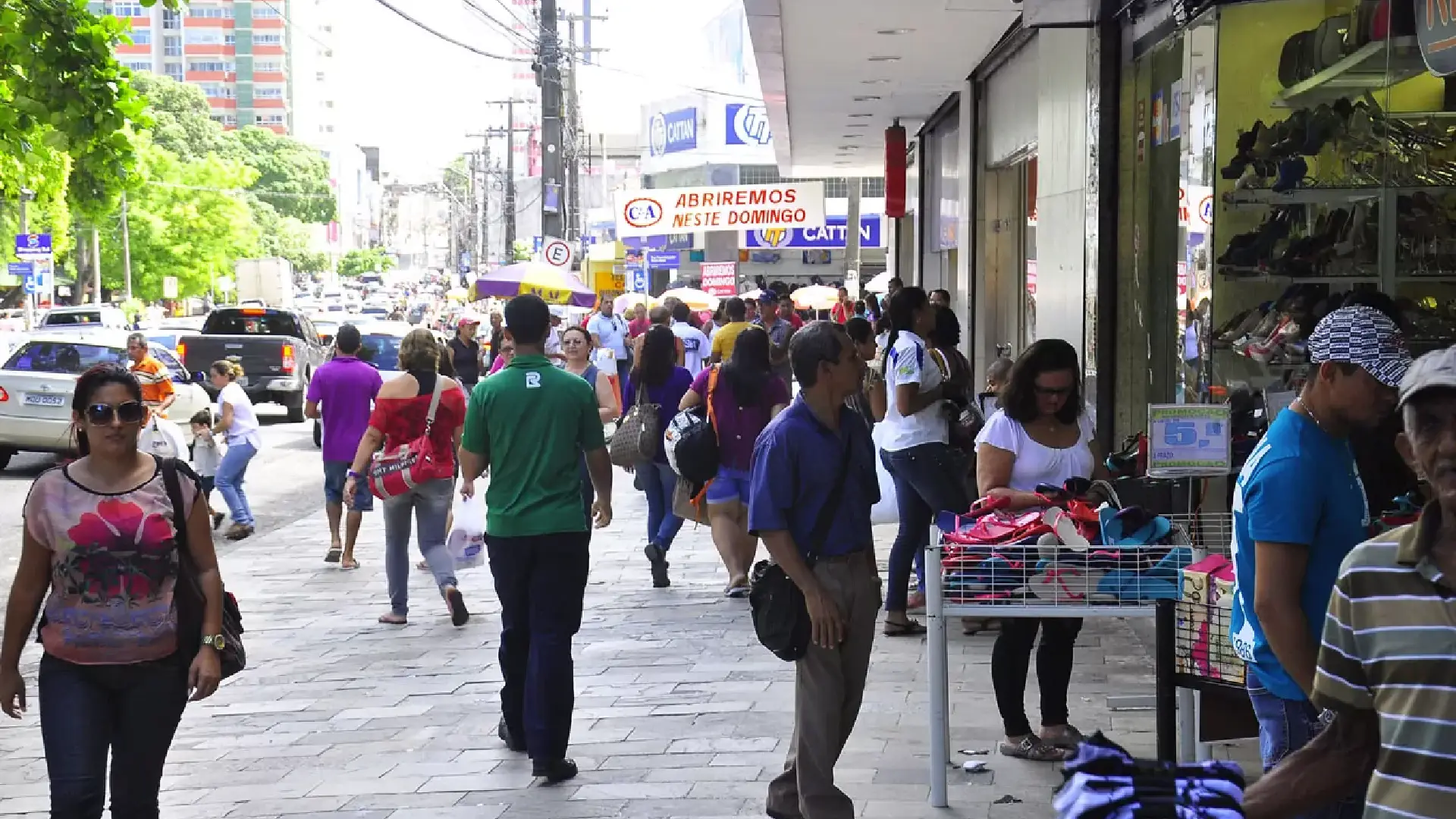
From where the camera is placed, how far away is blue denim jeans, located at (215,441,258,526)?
14156 mm

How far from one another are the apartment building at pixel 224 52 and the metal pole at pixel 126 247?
95.2 m

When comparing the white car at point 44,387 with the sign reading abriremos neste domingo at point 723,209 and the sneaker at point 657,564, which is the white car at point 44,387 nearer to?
the sneaker at point 657,564

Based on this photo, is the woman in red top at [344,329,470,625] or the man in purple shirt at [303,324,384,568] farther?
the man in purple shirt at [303,324,384,568]

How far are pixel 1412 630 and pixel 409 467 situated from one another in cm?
770

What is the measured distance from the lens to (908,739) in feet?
23.5

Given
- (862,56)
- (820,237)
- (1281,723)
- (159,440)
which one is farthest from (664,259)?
(1281,723)

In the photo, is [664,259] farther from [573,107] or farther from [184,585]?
[184,585]

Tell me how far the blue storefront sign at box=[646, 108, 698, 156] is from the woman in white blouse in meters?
59.0

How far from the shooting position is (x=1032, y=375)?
679cm

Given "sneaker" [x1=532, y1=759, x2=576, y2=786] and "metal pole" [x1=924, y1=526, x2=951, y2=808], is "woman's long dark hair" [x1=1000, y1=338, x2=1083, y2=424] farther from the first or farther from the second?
"sneaker" [x1=532, y1=759, x2=576, y2=786]

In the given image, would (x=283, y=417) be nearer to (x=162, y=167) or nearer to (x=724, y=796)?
(x=724, y=796)

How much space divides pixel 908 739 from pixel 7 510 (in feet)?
40.4

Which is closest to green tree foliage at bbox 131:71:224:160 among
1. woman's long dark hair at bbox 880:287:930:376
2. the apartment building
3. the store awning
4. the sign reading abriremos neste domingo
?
the apartment building

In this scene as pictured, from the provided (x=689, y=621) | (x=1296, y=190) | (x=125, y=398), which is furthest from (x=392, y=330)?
(x=125, y=398)
